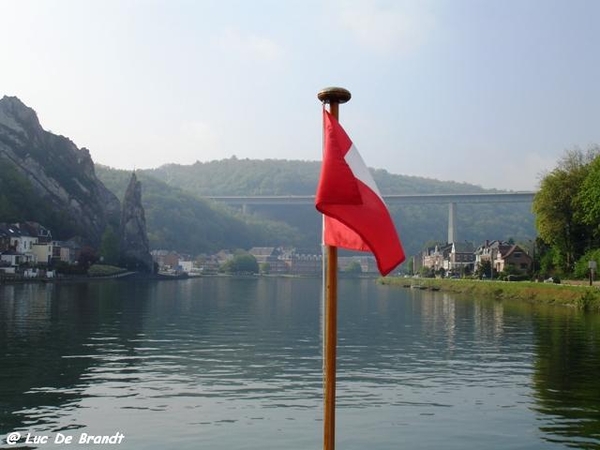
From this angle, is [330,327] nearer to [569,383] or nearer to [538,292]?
[569,383]

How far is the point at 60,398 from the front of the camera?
21891mm

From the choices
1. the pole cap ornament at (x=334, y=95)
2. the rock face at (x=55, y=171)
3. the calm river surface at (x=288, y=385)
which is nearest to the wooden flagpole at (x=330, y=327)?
the pole cap ornament at (x=334, y=95)

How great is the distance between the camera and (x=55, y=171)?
171875 millimetres

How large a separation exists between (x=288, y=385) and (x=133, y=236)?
561ft

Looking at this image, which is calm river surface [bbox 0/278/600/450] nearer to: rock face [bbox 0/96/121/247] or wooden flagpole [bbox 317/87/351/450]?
wooden flagpole [bbox 317/87/351/450]

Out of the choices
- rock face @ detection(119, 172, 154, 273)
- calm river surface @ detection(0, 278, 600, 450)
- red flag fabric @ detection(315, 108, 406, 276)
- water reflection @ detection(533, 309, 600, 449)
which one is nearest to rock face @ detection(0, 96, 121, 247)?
rock face @ detection(119, 172, 154, 273)

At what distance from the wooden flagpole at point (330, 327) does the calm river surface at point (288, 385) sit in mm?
9605

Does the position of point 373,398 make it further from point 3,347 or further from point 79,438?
point 3,347

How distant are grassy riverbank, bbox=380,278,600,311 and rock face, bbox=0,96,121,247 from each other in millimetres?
92723

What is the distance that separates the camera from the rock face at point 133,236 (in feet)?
608

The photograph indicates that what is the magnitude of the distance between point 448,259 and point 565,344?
158284mm

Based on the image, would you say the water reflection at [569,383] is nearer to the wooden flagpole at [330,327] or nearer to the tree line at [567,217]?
the wooden flagpole at [330,327]

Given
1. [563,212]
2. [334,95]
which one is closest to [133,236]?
[563,212]

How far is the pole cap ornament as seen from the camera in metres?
8.18
